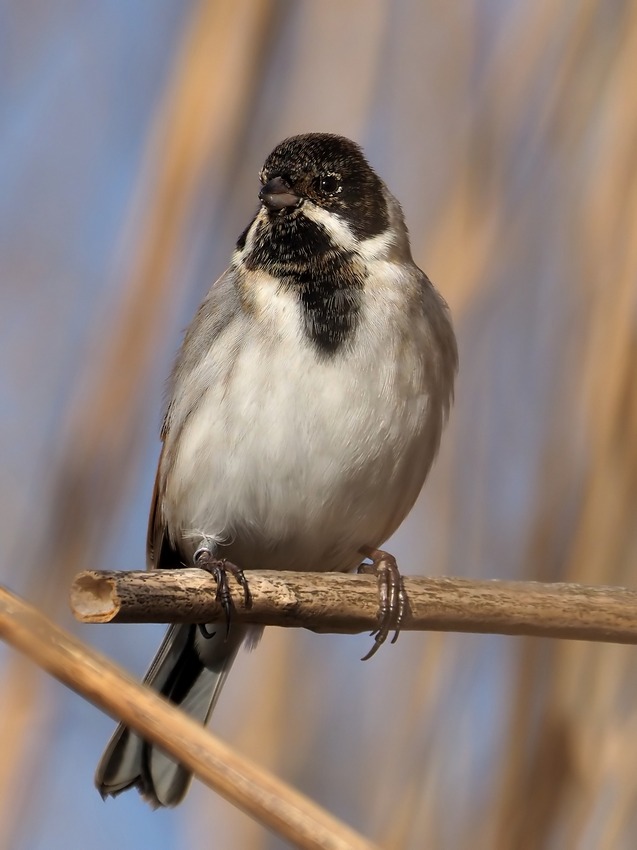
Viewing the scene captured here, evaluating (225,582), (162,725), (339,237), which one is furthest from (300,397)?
(162,725)

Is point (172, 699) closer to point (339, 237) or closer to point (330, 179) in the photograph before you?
point (339, 237)

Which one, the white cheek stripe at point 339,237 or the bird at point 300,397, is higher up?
the white cheek stripe at point 339,237

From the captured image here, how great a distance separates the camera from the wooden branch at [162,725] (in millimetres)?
1497

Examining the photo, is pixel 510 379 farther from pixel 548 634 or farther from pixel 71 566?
pixel 71 566

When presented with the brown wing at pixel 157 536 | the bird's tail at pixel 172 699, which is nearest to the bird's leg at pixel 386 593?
the bird's tail at pixel 172 699

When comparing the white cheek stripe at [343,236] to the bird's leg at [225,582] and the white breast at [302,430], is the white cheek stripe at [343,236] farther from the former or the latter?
the bird's leg at [225,582]

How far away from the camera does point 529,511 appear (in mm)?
2947

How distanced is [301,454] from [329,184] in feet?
2.66

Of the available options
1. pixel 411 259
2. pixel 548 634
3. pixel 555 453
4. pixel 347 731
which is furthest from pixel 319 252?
pixel 548 634

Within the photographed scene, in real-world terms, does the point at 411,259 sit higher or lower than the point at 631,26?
lower

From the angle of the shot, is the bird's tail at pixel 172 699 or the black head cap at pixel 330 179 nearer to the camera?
Result: the bird's tail at pixel 172 699

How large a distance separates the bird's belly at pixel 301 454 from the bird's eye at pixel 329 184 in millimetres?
541

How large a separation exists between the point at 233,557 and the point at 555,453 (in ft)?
4.25

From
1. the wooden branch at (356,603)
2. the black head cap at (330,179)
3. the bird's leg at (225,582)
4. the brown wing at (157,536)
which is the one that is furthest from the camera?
the brown wing at (157,536)
